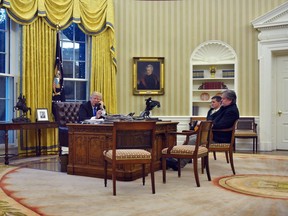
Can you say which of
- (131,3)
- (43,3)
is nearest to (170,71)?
(131,3)

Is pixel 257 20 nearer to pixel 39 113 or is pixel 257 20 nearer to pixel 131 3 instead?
pixel 131 3

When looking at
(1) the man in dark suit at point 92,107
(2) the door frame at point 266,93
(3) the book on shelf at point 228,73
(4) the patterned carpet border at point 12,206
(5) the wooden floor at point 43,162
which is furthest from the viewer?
(3) the book on shelf at point 228,73

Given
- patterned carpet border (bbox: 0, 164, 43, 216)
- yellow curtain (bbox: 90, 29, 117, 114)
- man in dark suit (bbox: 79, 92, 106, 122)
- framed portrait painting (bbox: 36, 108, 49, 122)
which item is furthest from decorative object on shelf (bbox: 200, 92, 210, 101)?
patterned carpet border (bbox: 0, 164, 43, 216)

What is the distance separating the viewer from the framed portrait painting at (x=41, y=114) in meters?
7.60

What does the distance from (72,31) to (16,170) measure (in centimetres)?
415

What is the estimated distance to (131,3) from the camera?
377 inches

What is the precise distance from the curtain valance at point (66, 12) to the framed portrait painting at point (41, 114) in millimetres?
1837

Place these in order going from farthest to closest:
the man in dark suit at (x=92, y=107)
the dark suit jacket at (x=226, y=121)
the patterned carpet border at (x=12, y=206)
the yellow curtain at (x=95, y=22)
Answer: the yellow curtain at (x=95, y=22), the man in dark suit at (x=92, y=107), the dark suit jacket at (x=226, y=121), the patterned carpet border at (x=12, y=206)

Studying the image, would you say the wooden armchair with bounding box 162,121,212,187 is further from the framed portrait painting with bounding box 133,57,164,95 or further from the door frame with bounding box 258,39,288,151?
the framed portrait painting with bounding box 133,57,164,95

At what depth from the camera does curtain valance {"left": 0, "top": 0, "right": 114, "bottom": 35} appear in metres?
7.49

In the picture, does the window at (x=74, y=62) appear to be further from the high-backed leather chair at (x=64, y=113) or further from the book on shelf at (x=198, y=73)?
the book on shelf at (x=198, y=73)

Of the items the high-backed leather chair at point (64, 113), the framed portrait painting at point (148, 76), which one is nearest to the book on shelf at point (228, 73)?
the framed portrait painting at point (148, 76)

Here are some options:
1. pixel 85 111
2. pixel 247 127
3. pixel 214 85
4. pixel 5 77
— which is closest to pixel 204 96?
pixel 214 85

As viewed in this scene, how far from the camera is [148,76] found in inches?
374
